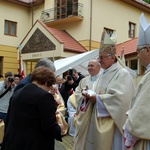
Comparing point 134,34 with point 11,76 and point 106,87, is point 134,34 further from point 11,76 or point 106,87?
point 106,87

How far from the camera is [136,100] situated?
2590 millimetres

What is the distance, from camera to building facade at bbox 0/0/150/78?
18.8 metres

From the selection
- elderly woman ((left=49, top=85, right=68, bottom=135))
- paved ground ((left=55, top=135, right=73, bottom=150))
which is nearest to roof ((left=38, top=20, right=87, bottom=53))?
paved ground ((left=55, top=135, right=73, bottom=150))

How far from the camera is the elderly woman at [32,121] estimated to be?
2.73 meters

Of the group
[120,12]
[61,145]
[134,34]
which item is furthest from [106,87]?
[134,34]

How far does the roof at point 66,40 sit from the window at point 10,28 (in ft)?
12.6

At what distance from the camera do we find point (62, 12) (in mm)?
20250

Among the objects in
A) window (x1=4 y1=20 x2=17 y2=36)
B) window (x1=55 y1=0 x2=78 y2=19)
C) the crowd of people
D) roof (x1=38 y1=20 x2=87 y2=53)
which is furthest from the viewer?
window (x1=4 y1=20 x2=17 y2=36)

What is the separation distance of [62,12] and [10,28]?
14.5ft

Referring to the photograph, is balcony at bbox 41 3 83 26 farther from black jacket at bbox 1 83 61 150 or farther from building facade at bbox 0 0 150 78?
black jacket at bbox 1 83 61 150

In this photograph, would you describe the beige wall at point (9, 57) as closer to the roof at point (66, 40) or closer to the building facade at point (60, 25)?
the building facade at point (60, 25)

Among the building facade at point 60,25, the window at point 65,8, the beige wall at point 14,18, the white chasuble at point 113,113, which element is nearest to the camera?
the white chasuble at point 113,113

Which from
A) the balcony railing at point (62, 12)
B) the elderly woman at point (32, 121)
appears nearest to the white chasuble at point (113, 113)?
the elderly woman at point (32, 121)

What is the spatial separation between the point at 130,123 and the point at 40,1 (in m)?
21.1
